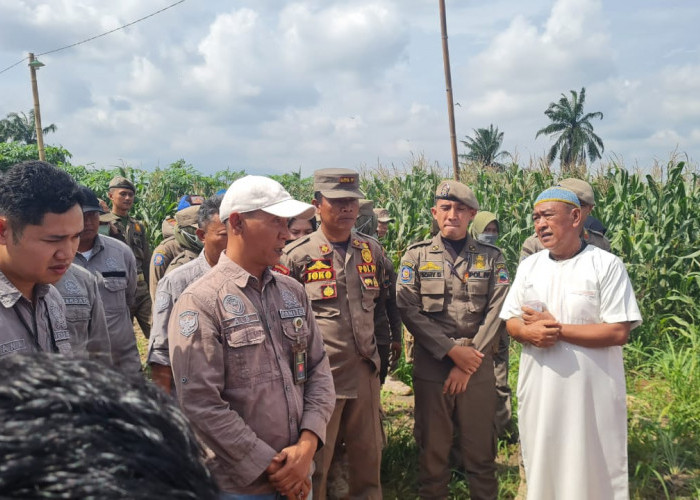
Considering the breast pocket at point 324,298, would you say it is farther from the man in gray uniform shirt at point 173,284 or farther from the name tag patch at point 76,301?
the name tag patch at point 76,301

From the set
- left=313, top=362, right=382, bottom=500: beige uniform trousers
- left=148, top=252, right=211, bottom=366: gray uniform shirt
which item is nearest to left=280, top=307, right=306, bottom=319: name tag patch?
left=148, top=252, right=211, bottom=366: gray uniform shirt

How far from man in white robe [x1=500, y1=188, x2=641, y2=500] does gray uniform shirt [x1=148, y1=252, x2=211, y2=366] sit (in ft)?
5.91

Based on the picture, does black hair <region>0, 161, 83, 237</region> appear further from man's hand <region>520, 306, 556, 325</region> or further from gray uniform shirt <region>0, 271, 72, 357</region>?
man's hand <region>520, 306, 556, 325</region>

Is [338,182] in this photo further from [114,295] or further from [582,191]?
[582,191]

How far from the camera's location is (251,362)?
2.23 m

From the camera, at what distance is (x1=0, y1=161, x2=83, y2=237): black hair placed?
5.90 ft

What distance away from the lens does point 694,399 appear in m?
4.77

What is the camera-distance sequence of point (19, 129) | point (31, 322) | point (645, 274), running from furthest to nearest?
point (19, 129) → point (645, 274) → point (31, 322)

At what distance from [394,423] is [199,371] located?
10.3 ft

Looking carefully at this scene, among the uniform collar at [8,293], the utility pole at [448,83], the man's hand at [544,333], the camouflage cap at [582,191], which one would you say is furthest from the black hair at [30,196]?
the utility pole at [448,83]

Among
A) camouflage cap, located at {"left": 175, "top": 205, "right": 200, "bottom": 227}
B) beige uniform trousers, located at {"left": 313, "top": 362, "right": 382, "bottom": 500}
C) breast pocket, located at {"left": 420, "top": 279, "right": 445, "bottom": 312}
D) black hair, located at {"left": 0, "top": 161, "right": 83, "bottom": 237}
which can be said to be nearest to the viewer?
black hair, located at {"left": 0, "top": 161, "right": 83, "bottom": 237}

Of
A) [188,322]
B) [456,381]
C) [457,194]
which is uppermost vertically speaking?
[457,194]

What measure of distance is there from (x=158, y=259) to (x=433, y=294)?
1.97 m

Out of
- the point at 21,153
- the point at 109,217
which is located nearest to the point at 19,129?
the point at 21,153
